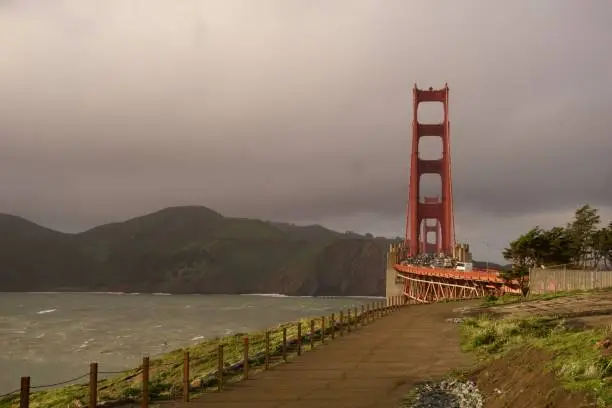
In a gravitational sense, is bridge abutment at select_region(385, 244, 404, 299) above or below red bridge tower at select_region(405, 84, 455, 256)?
below

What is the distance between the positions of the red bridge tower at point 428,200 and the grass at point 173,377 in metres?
70.3

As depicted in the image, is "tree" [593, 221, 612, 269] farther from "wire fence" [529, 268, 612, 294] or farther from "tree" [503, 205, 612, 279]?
"wire fence" [529, 268, 612, 294]

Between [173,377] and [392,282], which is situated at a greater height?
[392,282]

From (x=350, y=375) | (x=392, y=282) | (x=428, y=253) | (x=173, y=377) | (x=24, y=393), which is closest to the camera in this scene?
(x=24, y=393)

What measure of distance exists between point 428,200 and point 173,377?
9598 centimetres

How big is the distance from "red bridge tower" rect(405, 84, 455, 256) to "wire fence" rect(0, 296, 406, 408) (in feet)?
210

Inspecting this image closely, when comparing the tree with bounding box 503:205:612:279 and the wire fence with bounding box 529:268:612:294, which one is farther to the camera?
the tree with bounding box 503:205:612:279

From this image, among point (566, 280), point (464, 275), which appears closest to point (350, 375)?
point (566, 280)

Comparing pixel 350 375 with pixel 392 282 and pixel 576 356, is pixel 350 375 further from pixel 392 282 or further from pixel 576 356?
pixel 392 282

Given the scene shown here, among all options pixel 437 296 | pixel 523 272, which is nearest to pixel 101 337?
pixel 437 296

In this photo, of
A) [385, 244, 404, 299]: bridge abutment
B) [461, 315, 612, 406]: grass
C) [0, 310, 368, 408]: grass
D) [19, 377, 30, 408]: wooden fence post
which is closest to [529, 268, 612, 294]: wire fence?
[0, 310, 368, 408]: grass

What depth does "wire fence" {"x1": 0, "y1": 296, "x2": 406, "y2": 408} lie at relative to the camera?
12258mm

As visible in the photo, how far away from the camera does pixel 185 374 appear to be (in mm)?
12312

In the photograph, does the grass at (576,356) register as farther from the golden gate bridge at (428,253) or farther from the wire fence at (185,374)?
the golden gate bridge at (428,253)
